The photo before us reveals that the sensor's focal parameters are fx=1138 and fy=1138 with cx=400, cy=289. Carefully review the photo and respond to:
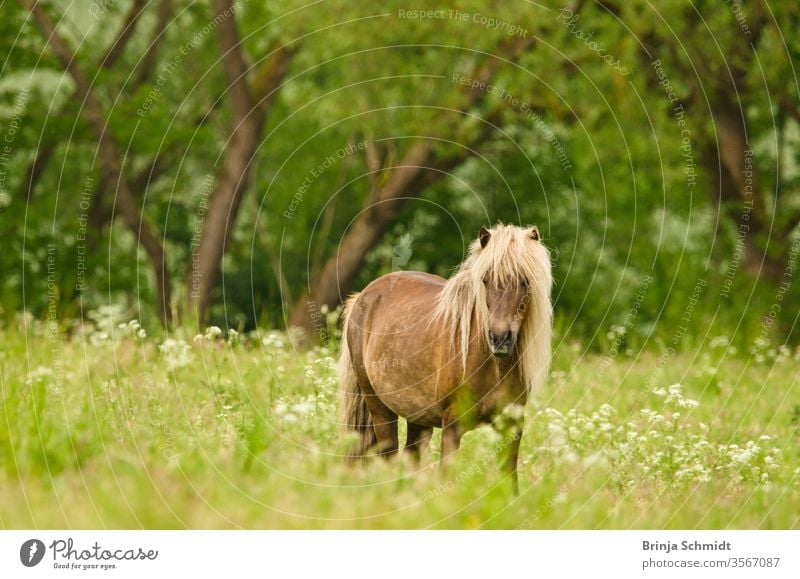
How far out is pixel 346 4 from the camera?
760 inches

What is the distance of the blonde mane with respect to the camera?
6.98 metres

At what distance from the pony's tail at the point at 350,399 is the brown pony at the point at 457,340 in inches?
5.8

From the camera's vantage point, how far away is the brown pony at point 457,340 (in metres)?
6.98

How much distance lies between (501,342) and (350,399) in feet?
7.18

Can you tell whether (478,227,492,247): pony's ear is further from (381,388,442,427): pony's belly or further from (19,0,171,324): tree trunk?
(19,0,171,324): tree trunk

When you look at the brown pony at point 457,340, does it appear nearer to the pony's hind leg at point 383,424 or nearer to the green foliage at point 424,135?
the pony's hind leg at point 383,424

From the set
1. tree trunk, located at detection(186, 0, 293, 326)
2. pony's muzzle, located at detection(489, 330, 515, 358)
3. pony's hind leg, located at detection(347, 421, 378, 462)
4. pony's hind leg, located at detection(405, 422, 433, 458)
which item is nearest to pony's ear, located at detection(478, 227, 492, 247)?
pony's muzzle, located at detection(489, 330, 515, 358)

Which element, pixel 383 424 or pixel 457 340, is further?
pixel 383 424

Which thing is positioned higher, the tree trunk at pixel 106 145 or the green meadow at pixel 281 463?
the tree trunk at pixel 106 145

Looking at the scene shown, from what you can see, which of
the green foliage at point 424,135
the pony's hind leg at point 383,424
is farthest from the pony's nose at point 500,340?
the green foliage at point 424,135

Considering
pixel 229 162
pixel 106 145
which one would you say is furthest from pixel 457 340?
pixel 229 162

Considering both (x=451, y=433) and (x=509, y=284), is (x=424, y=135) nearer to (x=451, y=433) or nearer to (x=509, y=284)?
(x=451, y=433)

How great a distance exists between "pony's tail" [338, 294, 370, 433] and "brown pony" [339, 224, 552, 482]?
0.15 m

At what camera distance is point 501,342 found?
6.80m
